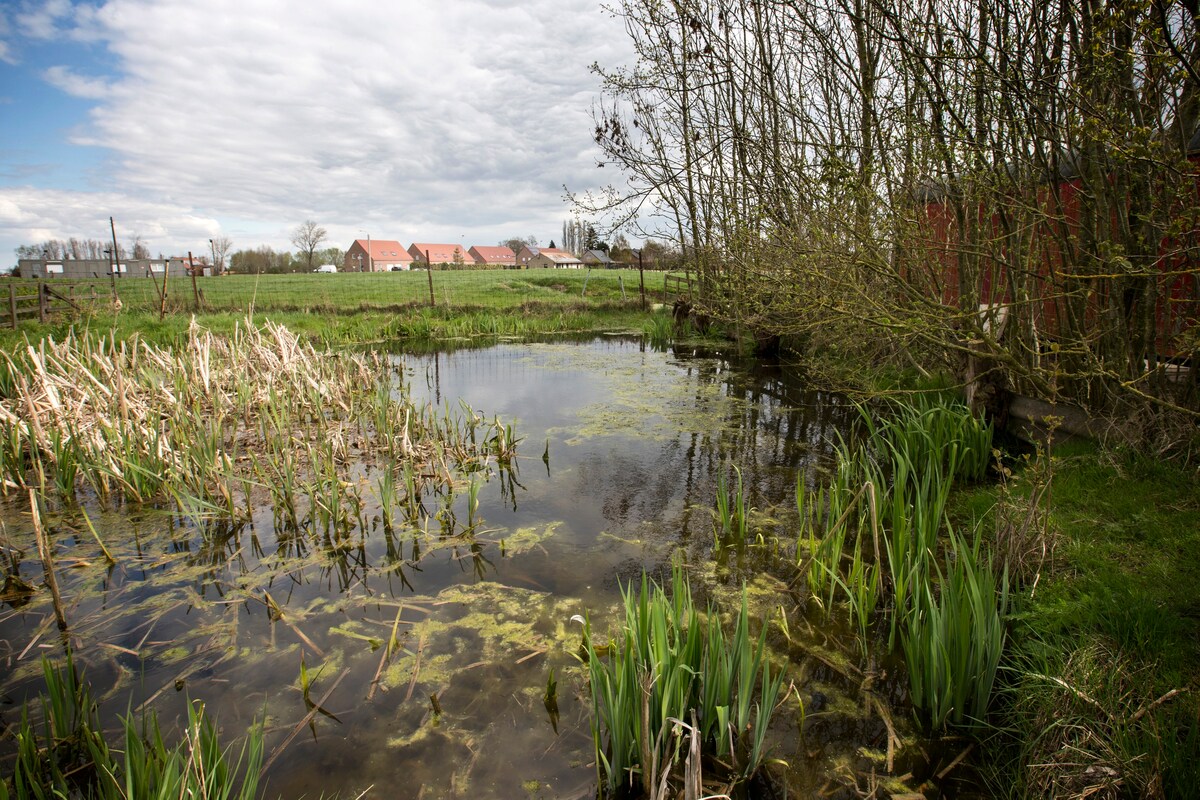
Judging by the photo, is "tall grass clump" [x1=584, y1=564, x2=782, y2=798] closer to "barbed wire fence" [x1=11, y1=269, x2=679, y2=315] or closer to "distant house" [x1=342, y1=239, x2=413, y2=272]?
"barbed wire fence" [x1=11, y1=269, x2=679, y2=315]

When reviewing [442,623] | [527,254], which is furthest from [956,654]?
[527,254]

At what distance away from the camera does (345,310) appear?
20.7 m

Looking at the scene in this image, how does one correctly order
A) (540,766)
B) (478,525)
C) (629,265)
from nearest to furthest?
1. (540,766)
2. (478,525)
3. (629,265)

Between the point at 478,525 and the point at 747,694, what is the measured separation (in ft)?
9.97

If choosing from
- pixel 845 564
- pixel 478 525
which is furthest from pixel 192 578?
pixel 845 564

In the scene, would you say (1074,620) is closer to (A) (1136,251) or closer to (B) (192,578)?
(A) (1136,251)

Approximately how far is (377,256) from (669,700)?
9552 centimetres

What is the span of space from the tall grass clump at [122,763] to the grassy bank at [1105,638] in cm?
281

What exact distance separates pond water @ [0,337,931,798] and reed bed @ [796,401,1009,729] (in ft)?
0.76

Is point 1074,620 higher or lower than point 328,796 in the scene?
higher

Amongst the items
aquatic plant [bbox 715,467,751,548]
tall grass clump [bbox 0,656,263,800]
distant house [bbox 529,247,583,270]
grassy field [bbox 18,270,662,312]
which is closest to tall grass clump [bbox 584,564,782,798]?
tall grass clump [bbox 0,656,263,800]

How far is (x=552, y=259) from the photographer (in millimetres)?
92000

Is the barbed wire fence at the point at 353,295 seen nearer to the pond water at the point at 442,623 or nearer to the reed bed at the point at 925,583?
the pond water at the point at 442,623

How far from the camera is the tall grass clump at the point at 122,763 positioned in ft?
6.39
